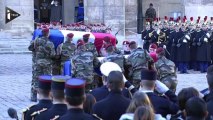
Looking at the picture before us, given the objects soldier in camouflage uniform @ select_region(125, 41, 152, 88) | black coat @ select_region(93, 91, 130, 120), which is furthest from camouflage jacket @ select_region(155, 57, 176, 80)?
black coat @ select_region(93, 91, 130, 120)

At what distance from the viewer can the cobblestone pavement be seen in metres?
13.9

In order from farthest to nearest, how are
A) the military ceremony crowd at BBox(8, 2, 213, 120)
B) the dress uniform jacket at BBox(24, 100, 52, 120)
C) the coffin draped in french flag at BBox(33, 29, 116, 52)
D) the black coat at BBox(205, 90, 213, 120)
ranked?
1. the coffin draped in french flag at BBox(33, 29, 116, 52)
2. the black coat at BBox(205, 90, 213, 120)
3. the dress uniform jacket at BBox(24, 100, 52, 120)
4. the military ceremony crowd at BBox(8, 2, 213, 120)

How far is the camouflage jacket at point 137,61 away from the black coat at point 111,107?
429cm

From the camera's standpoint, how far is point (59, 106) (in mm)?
6258

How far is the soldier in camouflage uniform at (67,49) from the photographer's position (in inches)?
564

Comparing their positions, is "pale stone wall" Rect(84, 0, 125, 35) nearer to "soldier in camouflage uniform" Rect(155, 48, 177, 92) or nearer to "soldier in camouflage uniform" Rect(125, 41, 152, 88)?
"soldier in camouflage uniform" Rect(125, 41, 152, 88)

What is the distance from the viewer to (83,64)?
41.6 ft

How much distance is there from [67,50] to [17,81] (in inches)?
177

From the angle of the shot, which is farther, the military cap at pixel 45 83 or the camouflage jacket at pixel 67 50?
the camouflage jacket at pixel 67 50

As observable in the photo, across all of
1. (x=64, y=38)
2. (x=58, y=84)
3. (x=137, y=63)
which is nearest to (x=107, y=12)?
(x=64, y=38)

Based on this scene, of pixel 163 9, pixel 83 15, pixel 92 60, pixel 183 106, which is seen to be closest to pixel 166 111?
pixel 183 106

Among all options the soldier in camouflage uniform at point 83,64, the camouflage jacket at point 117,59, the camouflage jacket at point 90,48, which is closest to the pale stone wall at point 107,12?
the camouflage jacket at point 90,48

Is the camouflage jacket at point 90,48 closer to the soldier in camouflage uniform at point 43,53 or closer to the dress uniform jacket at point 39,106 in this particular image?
the soldier in camouflage uniform at point 43,53

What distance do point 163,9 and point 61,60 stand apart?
2095cm
